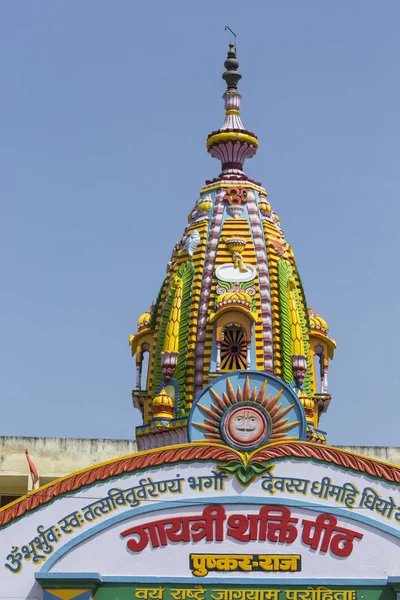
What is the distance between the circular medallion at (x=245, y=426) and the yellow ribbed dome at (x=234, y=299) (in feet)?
25.8

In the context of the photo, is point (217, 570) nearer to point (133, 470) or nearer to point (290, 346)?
point (133, 470)

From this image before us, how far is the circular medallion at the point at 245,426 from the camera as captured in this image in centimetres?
2391

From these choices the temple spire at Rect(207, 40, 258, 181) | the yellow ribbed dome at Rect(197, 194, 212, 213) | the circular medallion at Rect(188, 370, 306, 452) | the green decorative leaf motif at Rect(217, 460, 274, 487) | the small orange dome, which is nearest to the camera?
the green decorative leaf motif at Rect(217, 460, 274, 487)

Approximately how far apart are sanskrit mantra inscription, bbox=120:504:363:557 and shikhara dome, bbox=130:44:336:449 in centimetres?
709

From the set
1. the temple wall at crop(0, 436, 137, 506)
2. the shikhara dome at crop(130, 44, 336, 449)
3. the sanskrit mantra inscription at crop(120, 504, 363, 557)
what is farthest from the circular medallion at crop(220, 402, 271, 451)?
the temple wall at crop(0, 436, 137, 506)

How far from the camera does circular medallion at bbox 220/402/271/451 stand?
23906mm

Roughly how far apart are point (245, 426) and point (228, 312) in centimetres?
824

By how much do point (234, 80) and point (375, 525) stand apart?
17.2m

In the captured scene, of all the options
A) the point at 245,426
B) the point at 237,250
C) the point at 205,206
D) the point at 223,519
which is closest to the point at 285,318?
the point at 237,250

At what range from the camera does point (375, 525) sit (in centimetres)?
2320

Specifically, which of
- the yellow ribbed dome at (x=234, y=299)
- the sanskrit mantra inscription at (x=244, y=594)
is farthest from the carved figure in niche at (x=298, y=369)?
the sanskrit mantra inscription at (x=244, y=594)

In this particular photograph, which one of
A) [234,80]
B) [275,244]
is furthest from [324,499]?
[234,80]

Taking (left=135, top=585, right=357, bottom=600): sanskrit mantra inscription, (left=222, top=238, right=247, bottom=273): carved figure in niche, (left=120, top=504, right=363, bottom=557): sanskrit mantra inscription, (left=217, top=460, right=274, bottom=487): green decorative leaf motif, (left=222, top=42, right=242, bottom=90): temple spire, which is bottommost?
(left=135, top=585, right=357, bottom=600): sanskrit mantra inscription

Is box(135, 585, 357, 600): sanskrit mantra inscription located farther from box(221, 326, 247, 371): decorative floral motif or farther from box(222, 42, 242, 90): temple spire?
box(222, 42, 242, 90): temple spire
